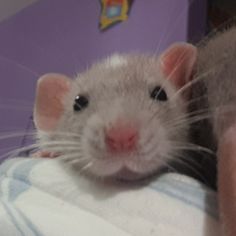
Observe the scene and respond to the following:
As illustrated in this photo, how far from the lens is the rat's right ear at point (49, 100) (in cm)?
79

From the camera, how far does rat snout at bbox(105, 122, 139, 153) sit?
0.57 metres

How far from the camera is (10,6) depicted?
2.43 meters

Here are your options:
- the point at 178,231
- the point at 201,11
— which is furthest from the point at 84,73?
the point at 201,11

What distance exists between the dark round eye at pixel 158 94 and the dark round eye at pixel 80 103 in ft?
0.32

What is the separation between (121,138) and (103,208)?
0.08 m

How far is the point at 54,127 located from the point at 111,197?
0.77 ft

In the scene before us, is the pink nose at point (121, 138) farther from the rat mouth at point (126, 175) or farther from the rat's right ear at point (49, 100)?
the rat's right ear at point (49, 100)

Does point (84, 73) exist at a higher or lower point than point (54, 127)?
higher

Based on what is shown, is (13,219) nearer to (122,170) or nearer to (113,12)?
(122,170)

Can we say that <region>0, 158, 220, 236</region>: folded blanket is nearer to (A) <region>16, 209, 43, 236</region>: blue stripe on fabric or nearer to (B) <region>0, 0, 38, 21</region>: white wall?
(A) <region>16, 209, 43, 236</region>: blue stripe on fabric

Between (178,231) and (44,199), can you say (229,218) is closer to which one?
(178,231)

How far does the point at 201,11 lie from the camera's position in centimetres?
165

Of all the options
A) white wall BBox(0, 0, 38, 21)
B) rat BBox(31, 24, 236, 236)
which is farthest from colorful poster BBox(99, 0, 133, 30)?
rat BBox(31, 24, 236, 236)

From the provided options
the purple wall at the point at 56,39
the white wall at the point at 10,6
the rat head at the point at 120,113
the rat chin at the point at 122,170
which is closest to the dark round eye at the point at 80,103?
the rat head at the point at 120,113
